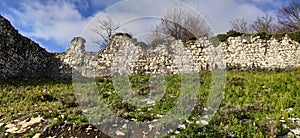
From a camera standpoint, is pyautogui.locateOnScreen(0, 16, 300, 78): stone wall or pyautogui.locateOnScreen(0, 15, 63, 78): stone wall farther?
pyautogui.locateOnScreen(0, 15, 63, 78): stone wall

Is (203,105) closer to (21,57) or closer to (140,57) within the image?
→ (140,57)

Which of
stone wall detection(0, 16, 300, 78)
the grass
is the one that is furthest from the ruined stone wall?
the grass

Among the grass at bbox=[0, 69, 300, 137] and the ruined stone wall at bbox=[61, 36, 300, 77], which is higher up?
the ruined stone wall at bbox=[61, 36, 300, 77]

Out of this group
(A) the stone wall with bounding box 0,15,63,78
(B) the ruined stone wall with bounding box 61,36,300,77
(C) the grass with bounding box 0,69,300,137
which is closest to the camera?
(C) the grass with bounding box 0,69,300,137

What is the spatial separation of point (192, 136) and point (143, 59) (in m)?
11.2

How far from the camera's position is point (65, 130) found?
269 inches

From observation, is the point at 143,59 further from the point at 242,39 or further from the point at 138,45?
the point at 242,39

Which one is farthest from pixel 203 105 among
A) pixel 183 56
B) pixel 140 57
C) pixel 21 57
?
pixel 21 57

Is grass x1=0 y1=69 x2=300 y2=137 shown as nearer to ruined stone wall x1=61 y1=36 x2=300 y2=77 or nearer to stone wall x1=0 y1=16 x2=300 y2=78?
ruined stone wall x1=61 y1=36 x2=300 y2=77

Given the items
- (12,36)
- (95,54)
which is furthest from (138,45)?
(12,36)

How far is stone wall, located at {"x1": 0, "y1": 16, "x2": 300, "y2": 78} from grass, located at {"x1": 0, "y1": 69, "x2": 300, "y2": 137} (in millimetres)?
2427

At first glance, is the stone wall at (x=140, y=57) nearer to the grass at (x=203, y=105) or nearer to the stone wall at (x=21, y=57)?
the stone wall at (x=21, y=57)

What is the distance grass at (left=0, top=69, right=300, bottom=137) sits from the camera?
22.0 ft

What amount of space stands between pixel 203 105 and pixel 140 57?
8892 millimetres
